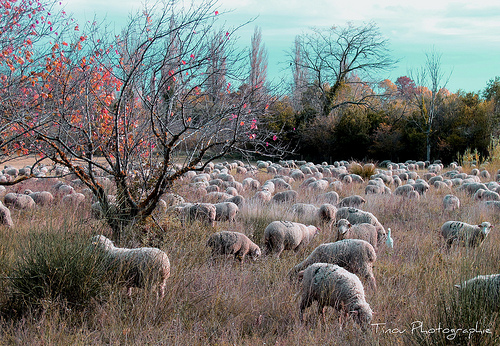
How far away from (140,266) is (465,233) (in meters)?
5.19

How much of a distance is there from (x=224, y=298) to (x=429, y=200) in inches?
355

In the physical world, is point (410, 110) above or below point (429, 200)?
above

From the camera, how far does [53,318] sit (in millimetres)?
3756

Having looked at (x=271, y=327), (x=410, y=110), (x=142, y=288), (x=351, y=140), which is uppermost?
(x=410, y=110)

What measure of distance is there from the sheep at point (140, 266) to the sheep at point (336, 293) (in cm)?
147

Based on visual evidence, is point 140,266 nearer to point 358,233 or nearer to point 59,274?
point 59,274

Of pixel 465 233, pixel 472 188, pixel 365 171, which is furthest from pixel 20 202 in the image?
pixel 365 171

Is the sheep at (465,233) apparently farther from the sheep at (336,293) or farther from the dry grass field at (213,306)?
the sheep at (336,293)

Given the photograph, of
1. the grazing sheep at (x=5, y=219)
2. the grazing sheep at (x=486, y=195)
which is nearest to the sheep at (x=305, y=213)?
the grazing sheep at (x=5, y=219)

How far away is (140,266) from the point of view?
4.26 meters

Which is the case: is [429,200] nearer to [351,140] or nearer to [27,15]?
[27,15]

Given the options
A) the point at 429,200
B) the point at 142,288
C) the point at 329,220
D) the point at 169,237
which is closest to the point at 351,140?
the point at 429,200

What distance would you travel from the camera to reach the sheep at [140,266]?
13.9 ft

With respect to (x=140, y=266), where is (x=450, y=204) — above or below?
below
